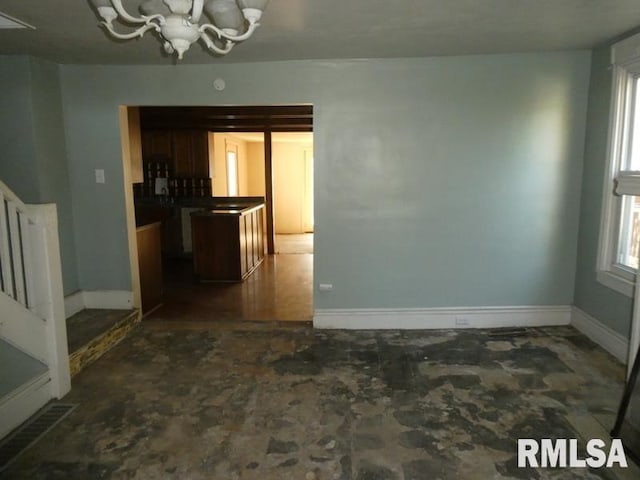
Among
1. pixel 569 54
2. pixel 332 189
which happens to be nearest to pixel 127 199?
pixel 332 189

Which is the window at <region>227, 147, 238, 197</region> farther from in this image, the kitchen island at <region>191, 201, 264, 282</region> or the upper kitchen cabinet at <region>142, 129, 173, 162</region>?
the kitchen island at <region>191, 201, 264, 282</region>

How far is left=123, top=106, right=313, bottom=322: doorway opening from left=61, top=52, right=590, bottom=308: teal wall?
0.52 m

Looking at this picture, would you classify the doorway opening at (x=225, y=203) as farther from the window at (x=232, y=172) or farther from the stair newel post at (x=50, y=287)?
the stair newel post at (x=50, y=287)

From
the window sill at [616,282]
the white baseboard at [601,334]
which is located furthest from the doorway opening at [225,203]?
the window sill at [616,282]

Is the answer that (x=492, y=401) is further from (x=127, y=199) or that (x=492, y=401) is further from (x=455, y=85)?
(x=127, y=199)

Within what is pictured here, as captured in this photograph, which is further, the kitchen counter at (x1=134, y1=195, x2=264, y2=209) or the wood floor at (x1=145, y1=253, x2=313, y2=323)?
the kitchen counter at (x1=134, y1=195, x2=264, y2=209)

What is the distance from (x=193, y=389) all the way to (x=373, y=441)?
127cm

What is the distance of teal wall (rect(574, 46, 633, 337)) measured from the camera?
3.34 m

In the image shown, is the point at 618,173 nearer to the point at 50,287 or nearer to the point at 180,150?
the point at 50,287

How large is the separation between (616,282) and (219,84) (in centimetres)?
355

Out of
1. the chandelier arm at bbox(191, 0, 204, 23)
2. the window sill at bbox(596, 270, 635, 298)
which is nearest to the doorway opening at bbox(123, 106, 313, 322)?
the window sill at bbox(596, 270, 635, 298)

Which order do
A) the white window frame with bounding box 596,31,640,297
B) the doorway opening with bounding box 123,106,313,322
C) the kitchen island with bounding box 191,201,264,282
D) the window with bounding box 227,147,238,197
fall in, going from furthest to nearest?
the window with bounding box 227,147,238,197 → the kitchen island with bounding box 191,201,264,282 → the doorway opening with bounding box 123,106,313,322 → the white window frame with bounding box 596,31,640,297

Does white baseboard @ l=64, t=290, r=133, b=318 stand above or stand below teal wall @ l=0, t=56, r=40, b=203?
below

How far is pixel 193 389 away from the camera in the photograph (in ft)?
9.58
